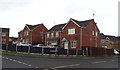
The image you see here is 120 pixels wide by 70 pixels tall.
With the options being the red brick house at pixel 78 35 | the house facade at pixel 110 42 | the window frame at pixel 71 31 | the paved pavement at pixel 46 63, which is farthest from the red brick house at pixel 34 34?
the paved pavement at pixel 46 63

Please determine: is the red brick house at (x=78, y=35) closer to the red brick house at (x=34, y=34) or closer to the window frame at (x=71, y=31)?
the window frame at (x=71, y=31)

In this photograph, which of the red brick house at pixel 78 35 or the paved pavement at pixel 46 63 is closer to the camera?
the paved pavement at pixel 46 63

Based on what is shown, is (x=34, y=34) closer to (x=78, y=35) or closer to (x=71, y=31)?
(x=71, y=31)

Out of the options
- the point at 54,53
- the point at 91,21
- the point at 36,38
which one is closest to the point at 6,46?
the point at 54,53

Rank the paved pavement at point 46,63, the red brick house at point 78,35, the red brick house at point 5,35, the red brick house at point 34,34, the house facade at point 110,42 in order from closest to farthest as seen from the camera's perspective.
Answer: the paved pavement at point 46,63, the red brick house at point 78,35, the red brick house at point 34,34, the red brick house at point 5,35, the house facade at point 110,42

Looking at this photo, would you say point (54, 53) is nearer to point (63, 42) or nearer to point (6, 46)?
point (6, 46)

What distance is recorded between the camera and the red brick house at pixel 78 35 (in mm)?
38125

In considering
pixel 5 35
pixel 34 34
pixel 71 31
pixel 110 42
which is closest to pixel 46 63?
pixel 71 31

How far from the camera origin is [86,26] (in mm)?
39000

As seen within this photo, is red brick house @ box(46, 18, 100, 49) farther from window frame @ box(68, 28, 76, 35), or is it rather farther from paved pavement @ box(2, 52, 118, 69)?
paved pavement @ box(2, 52, 118, 69)

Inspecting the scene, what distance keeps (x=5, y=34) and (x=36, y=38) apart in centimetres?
1641

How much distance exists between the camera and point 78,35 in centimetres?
3841

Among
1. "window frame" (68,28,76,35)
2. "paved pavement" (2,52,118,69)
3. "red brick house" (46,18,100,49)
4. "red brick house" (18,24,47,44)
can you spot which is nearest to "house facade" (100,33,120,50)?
"red brick house" (18,24,47,44)

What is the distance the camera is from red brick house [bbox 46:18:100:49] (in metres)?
38.1
